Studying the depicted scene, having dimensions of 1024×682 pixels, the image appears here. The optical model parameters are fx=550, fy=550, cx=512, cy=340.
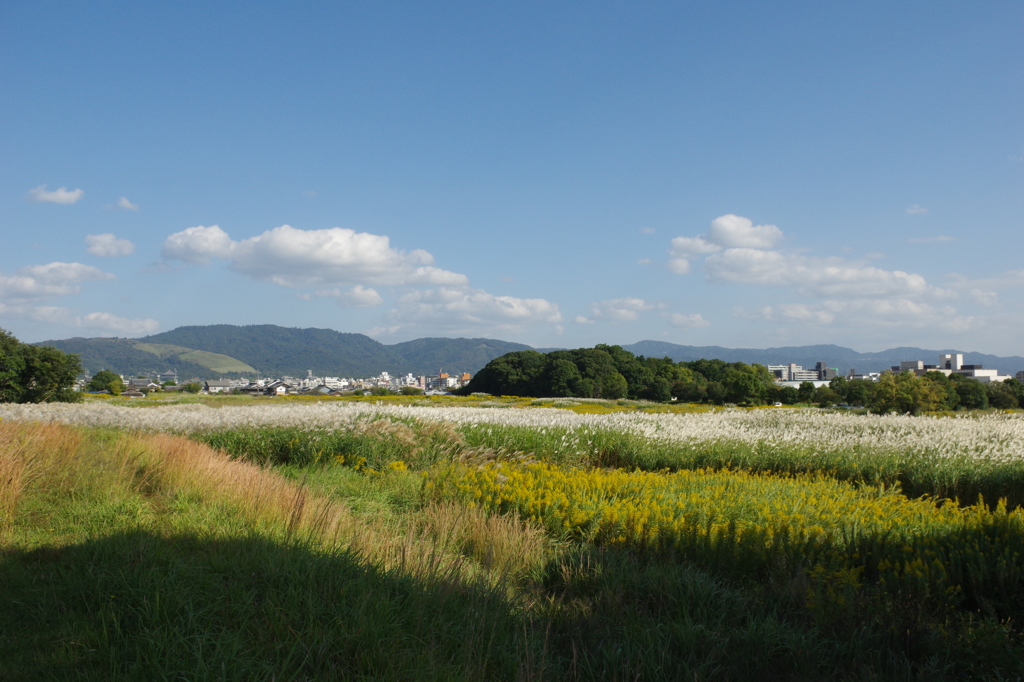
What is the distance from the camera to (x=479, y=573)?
185 inches

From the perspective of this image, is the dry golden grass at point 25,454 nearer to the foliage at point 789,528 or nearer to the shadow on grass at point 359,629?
the shadow on grass at point 359,629

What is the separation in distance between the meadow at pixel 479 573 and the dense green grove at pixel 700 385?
57.0ft

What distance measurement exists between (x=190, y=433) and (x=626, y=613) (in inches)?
399

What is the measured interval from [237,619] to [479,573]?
2.00 m

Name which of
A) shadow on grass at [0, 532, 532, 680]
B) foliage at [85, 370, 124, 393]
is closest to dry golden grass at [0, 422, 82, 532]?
shadow on grass at [0, 532, 532, 680]

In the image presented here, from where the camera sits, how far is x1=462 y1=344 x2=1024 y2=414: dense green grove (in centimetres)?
2395

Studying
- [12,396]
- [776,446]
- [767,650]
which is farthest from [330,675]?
[12,396]

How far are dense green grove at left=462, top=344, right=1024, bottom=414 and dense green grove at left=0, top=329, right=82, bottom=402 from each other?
113ft

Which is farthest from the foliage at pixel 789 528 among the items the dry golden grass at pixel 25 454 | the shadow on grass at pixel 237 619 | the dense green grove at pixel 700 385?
the dense green grove at pixel 700 385

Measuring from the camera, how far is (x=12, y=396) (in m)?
22.1

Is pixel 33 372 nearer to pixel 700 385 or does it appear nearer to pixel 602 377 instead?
pixel 700 385

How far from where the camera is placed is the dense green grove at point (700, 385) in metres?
24.0

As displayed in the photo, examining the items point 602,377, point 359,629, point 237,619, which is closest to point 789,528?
point 359,629

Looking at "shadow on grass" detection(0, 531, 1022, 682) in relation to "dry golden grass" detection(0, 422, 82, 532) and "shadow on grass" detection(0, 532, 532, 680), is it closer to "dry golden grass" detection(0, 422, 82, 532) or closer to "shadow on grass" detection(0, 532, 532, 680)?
"shadow on grass" detection(0, 532, 532, 680)
